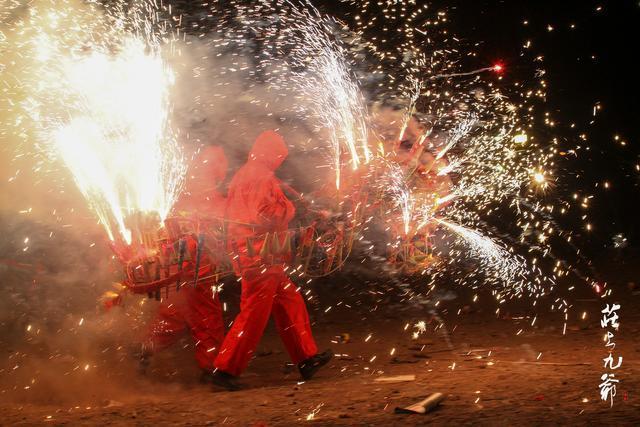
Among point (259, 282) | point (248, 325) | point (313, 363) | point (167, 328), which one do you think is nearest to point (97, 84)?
point (167, 328)

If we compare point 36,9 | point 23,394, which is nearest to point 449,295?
point 23,394

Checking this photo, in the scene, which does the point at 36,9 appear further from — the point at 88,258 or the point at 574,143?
the point at 574,143

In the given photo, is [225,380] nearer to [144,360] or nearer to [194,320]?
[194,320]

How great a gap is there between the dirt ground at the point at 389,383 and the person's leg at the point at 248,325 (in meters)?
0.21

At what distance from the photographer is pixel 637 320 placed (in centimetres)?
562

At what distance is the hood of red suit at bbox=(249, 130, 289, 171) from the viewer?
4.61 metres

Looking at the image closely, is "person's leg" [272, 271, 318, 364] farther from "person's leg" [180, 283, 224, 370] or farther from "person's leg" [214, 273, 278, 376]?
"person's leg" [180, 283, 224, 370]

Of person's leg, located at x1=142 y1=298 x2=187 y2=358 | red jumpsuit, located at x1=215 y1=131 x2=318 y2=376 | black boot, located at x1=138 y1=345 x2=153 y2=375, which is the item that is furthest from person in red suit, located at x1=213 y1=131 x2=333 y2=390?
black boot, located at x1=138 y1=345 x2=153 y2=375

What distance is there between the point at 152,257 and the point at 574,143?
7032 mm

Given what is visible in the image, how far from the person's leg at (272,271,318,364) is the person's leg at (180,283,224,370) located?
0.60 metres

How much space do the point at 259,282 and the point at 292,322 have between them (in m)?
0.37

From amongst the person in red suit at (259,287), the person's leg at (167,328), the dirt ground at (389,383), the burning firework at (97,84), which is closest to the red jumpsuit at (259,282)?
the person in red suit at (259,287)

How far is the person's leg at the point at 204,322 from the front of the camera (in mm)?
4625

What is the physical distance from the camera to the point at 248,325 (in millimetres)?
4203
